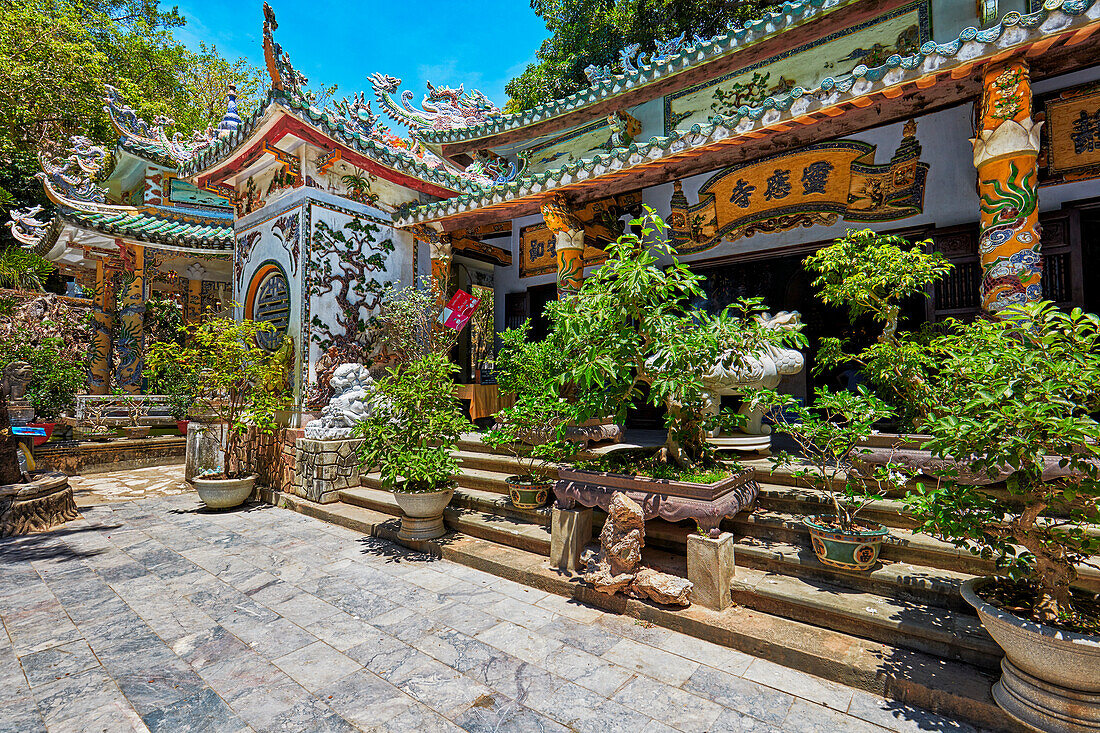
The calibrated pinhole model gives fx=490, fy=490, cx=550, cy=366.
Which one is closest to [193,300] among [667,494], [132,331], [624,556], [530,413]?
[132,331]

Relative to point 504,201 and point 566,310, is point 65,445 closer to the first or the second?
point 504,201

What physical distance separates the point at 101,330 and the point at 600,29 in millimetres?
16344

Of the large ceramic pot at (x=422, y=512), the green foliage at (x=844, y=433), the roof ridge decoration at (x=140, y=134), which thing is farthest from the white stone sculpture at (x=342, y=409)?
the roof ridge decoration at (x=140, y=134)

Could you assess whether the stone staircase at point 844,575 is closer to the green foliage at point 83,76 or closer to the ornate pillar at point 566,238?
the ornate pillar at point 566,238

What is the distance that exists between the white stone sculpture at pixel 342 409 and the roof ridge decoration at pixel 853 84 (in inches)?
143

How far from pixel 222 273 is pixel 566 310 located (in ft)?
44.0

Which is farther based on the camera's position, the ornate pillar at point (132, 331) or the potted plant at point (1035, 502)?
the ornate pillar at point (132, 331)

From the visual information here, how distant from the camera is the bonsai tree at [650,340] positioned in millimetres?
3580

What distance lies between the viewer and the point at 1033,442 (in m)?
2.18

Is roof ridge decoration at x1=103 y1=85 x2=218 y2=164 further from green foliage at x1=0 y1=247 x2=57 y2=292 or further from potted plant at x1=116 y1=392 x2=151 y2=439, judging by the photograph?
green foliage at x1=0 y1=247 x2=57 y2=292

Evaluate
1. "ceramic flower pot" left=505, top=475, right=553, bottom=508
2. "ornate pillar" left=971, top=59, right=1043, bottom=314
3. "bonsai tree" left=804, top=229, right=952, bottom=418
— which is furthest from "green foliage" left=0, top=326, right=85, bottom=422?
"ornate pillar" left=971, top=59, right=1043, bottom=314

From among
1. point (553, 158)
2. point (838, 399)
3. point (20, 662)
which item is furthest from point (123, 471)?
point (838, 399)

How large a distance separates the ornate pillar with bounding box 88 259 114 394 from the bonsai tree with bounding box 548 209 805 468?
538 inches

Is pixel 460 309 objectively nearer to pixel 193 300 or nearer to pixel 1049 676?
pixel 1049 676
